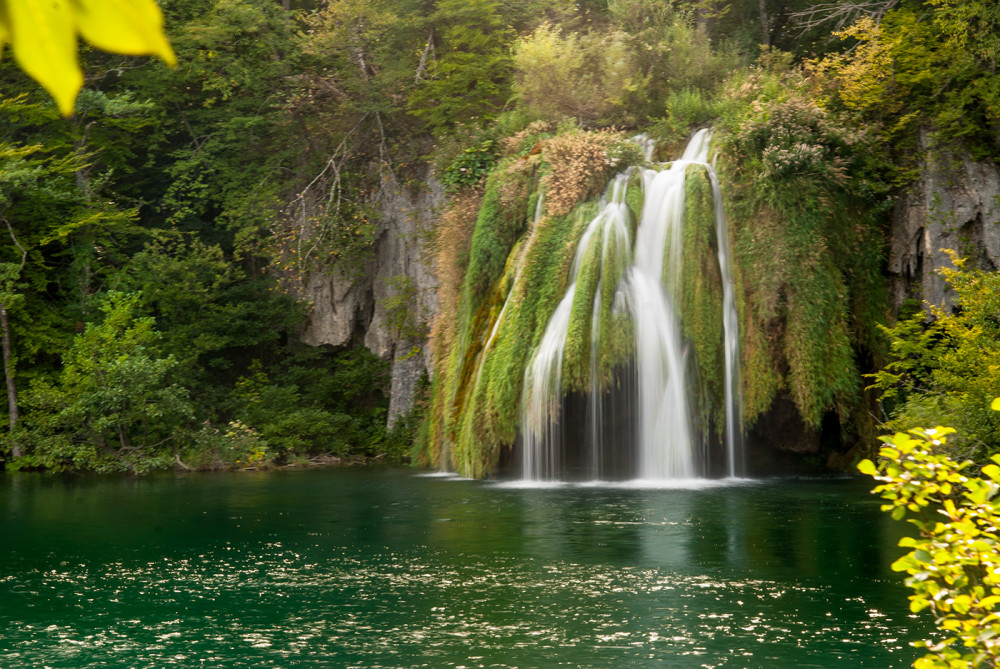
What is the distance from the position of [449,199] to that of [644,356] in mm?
6969

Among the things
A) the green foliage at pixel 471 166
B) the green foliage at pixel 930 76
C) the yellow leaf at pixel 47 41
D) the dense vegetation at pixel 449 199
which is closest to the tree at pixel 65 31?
the yellow leaf at pixel 47 41

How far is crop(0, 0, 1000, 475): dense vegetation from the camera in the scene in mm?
17594

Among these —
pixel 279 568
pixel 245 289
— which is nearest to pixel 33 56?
pixel 279 568

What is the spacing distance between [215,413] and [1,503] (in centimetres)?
896

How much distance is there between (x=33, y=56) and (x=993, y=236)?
58.8 ft

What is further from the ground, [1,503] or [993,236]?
[993,236]

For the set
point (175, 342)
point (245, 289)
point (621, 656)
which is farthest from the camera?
point (245, 289)

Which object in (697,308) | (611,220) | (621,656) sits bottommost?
(621,656)

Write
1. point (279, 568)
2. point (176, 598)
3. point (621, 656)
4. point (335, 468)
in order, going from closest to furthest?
1. point (621, 656)
2. point (176, 598)
3. point (279, 568)
4. point (335, 468)

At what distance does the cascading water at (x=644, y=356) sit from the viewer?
17.4 m

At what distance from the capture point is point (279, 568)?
1028 centimetres

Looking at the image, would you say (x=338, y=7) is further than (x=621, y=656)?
Yes

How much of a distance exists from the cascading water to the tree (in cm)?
1659

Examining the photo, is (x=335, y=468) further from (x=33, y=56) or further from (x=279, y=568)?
(x=33, y=56)
